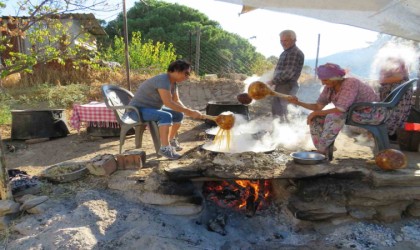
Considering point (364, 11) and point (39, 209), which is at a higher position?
point (364, 11)

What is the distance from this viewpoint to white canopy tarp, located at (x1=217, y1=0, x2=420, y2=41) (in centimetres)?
340

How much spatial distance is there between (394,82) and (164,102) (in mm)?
3249

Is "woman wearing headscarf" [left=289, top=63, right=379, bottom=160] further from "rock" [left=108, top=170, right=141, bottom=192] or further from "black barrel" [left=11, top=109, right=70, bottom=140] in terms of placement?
"black barrel" [left=11, top=109, right=70, bottom=140]

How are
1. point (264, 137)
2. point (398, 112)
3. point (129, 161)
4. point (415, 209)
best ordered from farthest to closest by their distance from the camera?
point (398, 112) → point (264, 137) → point (129, 161) → point (415, 209)

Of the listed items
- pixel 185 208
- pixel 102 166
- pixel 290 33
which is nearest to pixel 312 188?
pixel 185 208

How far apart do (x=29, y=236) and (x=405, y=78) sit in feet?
16.4

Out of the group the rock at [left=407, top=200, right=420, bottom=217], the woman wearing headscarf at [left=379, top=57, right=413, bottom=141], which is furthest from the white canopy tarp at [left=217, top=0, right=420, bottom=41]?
the rock at [left=407, top=200, right=420, bottom=217]

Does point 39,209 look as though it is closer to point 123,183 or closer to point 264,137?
point 123,183

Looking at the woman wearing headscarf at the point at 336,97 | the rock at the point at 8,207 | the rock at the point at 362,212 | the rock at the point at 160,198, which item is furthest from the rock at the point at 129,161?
the rock at the point at 362,212

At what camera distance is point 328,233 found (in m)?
3.22

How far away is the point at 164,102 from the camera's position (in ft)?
13.4

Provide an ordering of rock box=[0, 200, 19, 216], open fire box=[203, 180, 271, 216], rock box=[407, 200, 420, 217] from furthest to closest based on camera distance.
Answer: open fire box=[203, 180, 271, 216] < rock box=[407, 200, 420, 217] < rock box=[0, 200, 19, 216]

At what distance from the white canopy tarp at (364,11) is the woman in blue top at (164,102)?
1.09 m

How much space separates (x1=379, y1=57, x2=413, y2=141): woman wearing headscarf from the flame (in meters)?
2.22
